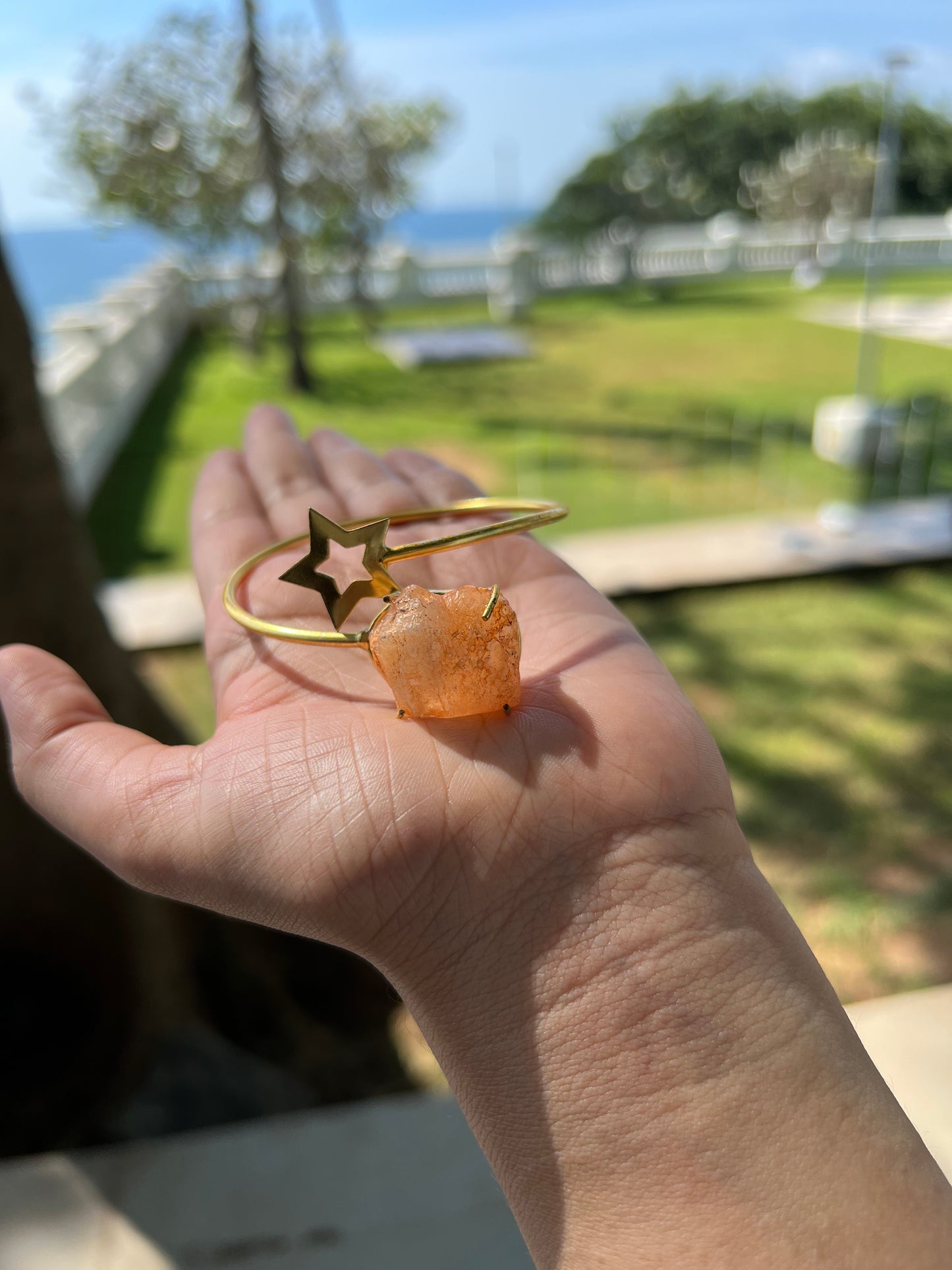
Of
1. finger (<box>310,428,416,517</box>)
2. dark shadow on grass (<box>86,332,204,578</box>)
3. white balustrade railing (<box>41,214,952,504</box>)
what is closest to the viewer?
finger (<box>310,428,416,517</box>)

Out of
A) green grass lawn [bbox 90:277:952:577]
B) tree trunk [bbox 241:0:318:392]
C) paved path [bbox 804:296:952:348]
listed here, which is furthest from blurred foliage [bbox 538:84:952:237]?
tree trunk [bbox 241:0:318:392]

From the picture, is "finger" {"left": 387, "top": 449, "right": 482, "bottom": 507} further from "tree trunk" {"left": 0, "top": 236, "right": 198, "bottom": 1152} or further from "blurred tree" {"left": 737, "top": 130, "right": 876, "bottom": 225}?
"blurred tree" {"left": 737, "top": 130, "right": 876, "bottom": 225}

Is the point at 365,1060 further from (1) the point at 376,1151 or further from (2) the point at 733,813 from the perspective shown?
(2) the point at 733,813

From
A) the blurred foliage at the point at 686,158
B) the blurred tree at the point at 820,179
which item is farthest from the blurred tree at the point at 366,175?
the blurred tree at the point at 820,179

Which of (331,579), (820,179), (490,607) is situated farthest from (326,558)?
(820,179)

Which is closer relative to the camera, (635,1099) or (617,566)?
(635,1099)

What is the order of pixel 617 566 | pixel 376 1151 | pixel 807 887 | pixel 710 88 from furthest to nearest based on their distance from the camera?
pixel 710 88 < pixel 617 566 < pixel 807 887 < pixel 376 1151

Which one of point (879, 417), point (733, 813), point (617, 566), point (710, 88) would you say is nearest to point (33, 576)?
point (733, 813)
